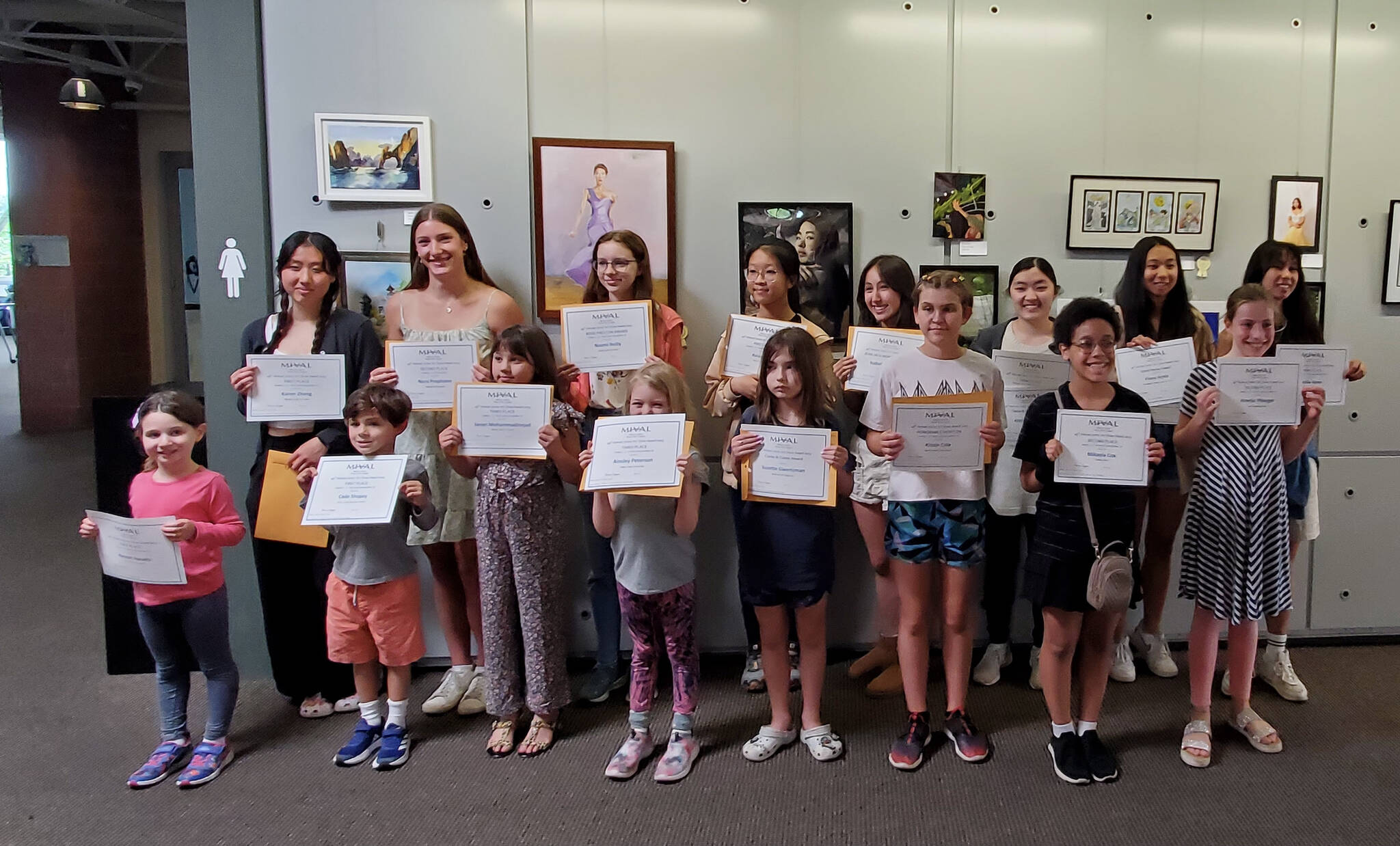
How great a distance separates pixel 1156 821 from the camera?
2.08 m

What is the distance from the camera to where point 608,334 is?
251 centimetres

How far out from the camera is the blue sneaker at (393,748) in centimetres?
235

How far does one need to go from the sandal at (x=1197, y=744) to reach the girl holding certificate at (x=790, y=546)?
40.9 inches

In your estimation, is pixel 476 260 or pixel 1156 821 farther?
pixel 476 260

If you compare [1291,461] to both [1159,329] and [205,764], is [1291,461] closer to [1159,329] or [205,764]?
[1159,329]

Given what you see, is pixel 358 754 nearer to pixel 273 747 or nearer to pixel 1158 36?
pixel 273 747

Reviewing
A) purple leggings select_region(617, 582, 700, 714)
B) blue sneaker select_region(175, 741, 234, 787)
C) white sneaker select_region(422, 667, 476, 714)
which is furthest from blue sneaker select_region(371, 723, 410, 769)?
purple leggings select_region(617, 582, 700, 714)

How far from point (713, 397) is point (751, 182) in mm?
904

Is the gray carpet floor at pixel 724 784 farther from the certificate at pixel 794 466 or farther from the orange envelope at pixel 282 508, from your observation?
the certificate at pixel 794 466

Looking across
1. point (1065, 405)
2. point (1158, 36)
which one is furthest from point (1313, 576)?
point (1158, 36)

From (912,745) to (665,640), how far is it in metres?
0.81

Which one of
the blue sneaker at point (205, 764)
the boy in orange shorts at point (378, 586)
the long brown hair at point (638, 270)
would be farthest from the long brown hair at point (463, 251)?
the blue sneaker at point (205, 764)

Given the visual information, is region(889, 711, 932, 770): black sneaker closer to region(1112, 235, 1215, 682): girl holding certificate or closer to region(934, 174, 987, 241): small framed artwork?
region(1112, 235, 1215, 682): girl holding certificate

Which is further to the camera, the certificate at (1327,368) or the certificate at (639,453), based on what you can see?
the certificate at (1327,368)
